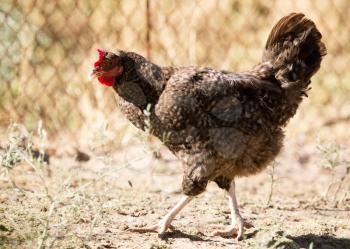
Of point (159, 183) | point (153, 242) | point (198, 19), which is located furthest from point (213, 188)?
point (198, 19)

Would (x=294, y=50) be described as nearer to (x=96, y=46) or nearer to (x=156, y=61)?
(x=156, y=61)

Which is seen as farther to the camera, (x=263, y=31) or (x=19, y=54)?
(x=263, y=31)

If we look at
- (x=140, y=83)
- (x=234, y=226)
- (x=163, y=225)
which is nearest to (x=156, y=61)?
(x=140, y=83)

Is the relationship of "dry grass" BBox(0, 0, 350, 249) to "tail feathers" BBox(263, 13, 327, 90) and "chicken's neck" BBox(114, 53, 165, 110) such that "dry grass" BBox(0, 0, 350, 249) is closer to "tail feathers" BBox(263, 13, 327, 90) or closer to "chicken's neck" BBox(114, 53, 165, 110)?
"tail feathers" BBox(263, 13, 327, 90)

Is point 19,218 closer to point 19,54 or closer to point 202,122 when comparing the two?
point 202,122

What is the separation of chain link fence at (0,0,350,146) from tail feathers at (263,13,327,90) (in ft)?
9.39

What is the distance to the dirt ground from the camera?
3.71 meters

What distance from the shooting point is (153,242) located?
4520mm

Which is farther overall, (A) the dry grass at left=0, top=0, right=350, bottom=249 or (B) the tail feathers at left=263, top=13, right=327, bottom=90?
(A) the dry grass at left=0, top=0, right=350, bottom=249

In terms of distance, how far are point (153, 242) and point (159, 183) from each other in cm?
230

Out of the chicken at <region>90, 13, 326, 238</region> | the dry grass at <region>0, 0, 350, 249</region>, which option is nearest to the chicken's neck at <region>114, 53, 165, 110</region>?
the chicken at <region>90, 13, 326, 238</region>

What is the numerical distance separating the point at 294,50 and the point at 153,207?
5.33 ft

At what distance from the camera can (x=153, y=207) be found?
550cm

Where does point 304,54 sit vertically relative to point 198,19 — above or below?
below
